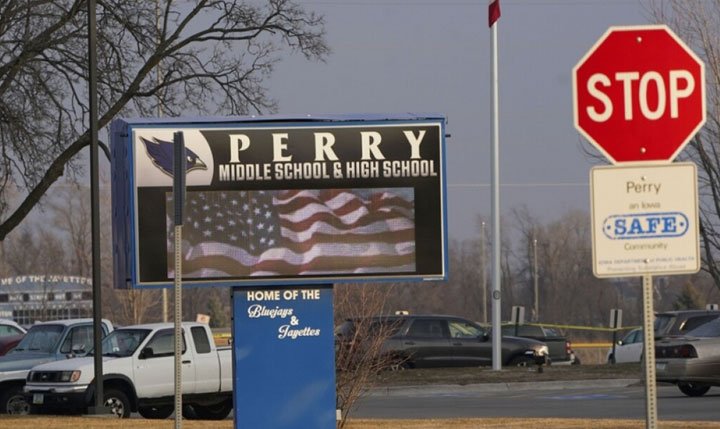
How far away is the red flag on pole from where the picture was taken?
3238 centimetres

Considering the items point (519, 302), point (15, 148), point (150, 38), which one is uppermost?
point (150, 38)

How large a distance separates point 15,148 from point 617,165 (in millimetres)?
20164

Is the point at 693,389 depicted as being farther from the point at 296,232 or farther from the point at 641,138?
the point at 641,138

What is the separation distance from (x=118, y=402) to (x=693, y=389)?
1052 centimetres

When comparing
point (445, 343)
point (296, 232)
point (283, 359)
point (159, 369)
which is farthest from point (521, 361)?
point (296, 232)

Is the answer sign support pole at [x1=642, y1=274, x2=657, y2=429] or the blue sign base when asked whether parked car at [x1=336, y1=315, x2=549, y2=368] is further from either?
sign support pole at [x1=642, y1=274, x2=657, y2=429]

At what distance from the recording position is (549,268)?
94.8 meters

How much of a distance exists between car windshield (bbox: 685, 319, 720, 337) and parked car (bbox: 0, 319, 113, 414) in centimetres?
1091

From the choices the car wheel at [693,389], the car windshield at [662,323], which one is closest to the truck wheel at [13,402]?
the car wheel at [693,389]

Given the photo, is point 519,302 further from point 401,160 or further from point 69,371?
point 401,160

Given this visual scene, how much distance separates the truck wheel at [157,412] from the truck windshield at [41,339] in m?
2.83

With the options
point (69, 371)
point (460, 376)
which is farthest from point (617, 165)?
point (460, 376)

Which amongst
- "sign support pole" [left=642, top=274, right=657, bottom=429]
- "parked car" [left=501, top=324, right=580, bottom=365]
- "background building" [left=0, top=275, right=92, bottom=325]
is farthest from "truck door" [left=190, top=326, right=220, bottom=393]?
"background building" [left=0, top=275, right=92, bottom=325]

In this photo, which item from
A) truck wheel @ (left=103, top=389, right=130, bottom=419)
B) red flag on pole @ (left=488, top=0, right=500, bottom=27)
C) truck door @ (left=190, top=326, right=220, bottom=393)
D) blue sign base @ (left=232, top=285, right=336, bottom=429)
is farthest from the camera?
red flag on pole @ (left=488, top=0, right=500, bottom=27)
